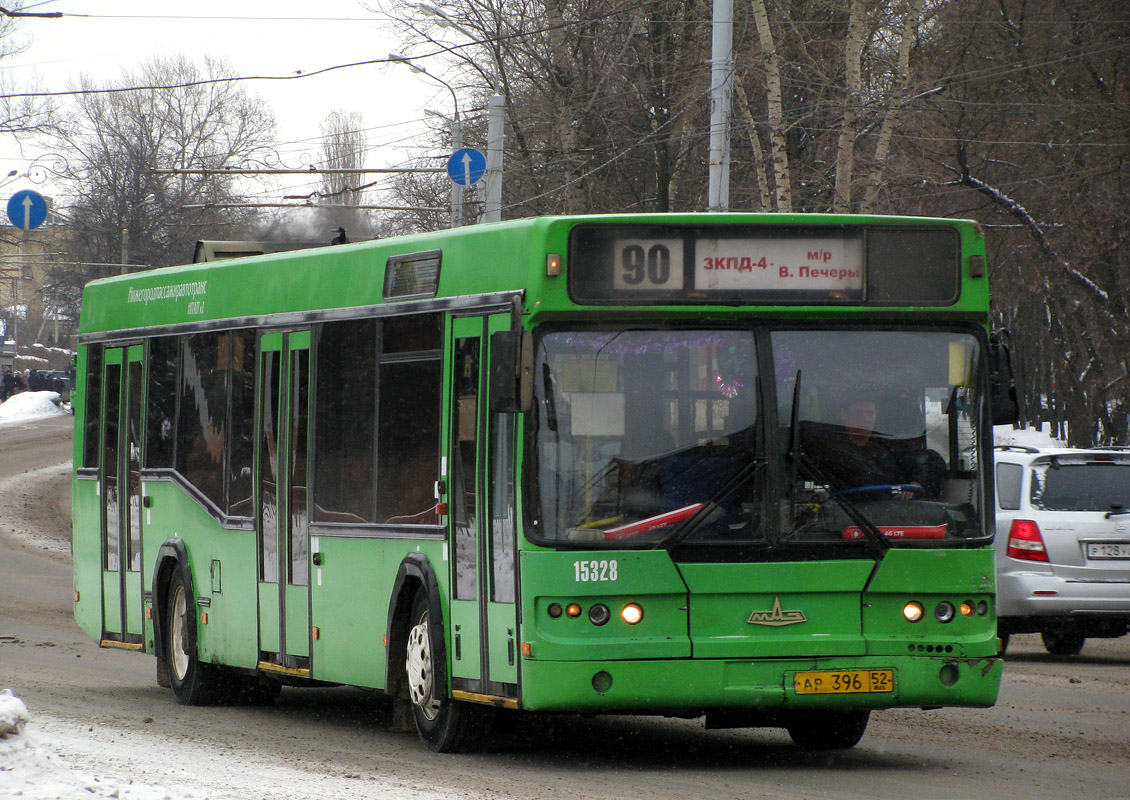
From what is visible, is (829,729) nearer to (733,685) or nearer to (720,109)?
(733,685)

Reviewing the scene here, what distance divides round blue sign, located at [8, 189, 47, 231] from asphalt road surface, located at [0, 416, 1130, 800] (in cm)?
1202

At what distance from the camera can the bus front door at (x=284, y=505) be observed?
1045cm

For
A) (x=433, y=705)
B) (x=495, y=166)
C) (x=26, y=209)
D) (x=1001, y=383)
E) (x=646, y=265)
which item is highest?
(x=495, y=166)

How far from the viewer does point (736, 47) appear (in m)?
31.4

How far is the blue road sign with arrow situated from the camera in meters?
27.6

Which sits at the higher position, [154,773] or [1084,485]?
[1084,485]

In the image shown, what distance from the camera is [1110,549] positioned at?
14.0 m

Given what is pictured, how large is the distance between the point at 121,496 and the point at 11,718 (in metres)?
6.47

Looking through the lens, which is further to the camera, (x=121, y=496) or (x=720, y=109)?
(x=720, y=109)

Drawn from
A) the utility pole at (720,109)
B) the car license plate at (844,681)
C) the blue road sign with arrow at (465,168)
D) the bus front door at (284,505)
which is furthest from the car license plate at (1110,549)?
the blue road sign with arrow at (465,168)

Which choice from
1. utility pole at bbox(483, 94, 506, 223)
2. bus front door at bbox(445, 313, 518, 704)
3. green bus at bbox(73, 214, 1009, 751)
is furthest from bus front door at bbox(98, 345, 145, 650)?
utility pole at bbox(483, 94, 506, 223)

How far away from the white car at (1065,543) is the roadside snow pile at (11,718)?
29.0ft

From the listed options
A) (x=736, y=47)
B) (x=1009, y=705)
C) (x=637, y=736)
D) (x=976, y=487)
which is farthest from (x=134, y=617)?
(x=736, y=47)

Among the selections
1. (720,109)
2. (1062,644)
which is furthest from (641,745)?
(720,109)
